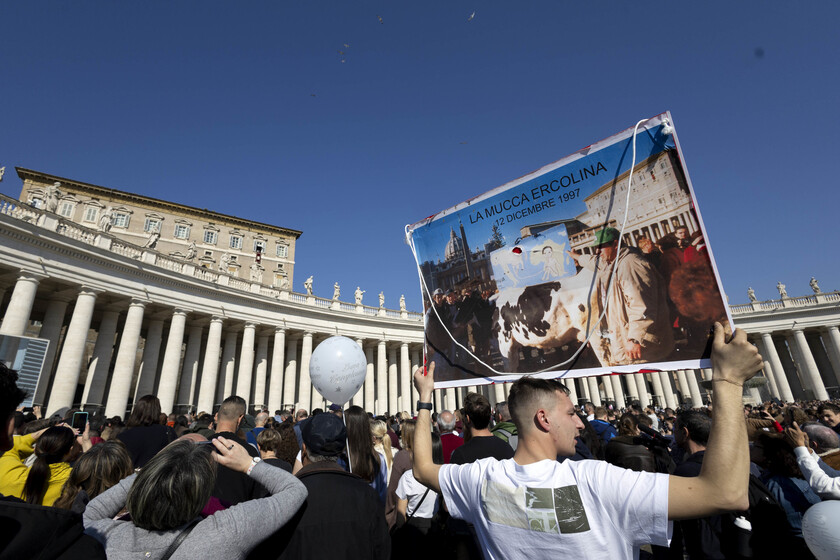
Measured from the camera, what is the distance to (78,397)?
28078 millimetres

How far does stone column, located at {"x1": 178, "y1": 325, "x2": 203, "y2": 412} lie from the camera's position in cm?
2734

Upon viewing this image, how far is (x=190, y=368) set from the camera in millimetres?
28438

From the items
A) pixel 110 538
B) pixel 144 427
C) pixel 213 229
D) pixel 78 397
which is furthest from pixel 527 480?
pixel 213 229

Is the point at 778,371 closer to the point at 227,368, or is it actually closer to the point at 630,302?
the point at 630,302

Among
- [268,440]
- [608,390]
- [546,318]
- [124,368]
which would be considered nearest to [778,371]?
[608,390]

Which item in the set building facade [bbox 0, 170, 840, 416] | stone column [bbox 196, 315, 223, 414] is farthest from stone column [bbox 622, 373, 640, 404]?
stone column [bbox 196, 315, 223, 414]

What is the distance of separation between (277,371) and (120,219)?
28.7 m

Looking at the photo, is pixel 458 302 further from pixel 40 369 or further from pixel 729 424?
pixel 40 369

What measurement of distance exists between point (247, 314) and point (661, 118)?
1174 inches

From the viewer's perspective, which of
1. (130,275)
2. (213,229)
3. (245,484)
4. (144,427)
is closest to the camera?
(245,484)

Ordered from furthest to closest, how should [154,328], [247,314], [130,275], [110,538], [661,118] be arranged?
[247,314]
[154,328]
[130,275]
[661,118]
[110,538]

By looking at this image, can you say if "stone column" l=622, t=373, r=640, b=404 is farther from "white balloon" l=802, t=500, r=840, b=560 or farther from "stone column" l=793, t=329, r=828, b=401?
"white balloon" l=802, t=500, r=840, b=560

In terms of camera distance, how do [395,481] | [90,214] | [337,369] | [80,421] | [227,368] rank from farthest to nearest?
[90,214] → [227,368] → [80,421] → [337,369] → [395,481]

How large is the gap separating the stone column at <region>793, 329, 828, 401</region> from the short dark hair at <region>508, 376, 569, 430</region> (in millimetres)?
55288
